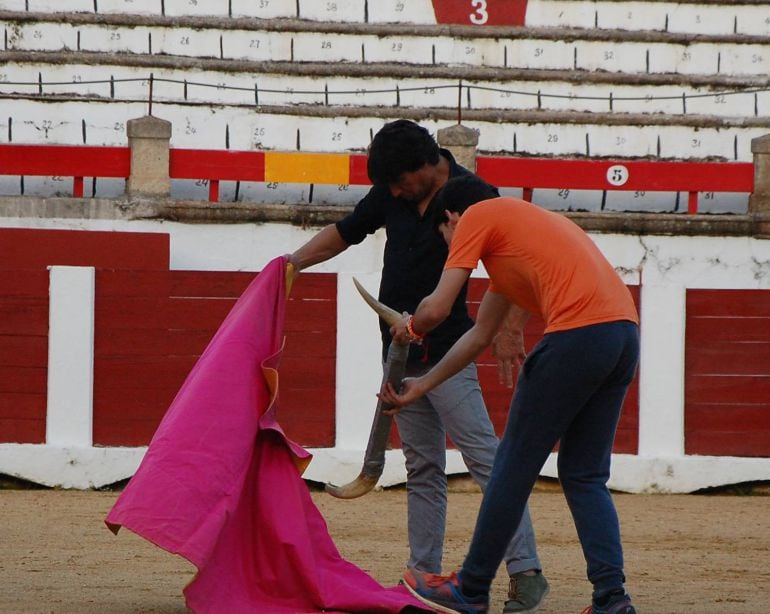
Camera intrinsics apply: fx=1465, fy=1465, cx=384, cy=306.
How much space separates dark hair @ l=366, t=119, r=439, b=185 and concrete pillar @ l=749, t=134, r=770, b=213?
19.5ft

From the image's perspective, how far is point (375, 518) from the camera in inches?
262

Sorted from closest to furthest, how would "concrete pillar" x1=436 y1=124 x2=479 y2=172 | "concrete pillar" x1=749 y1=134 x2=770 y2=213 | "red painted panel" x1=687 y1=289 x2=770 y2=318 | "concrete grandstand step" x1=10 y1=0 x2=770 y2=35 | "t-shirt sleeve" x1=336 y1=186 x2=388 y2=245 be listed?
"t-shirt sleeve" x1=336 y1=186 x2=388 y2=245
"red painted panel" x1=687 y1=289 x2=770 y2=318
"concrete pillar" x1=436 y1=124 x2=479 y2=172
"concrete pillar" x1=749 y1=134 x2=770 y2=213
"concrete grandstand step" x1=10 y1=0 x2=770 y2=35

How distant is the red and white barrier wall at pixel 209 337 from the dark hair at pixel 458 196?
4477 mm

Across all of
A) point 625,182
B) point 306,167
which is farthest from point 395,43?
point 625,182

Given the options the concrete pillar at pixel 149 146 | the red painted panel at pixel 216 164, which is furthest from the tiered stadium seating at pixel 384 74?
the concrete pillar at pixel 149 146

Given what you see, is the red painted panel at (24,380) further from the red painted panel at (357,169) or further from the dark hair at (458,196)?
the dark hair at (458,196)

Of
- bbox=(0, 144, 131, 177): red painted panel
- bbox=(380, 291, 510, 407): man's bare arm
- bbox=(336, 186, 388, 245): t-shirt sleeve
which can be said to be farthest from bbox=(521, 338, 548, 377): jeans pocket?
bbox=(0, 144, 131, 177): red painted panel

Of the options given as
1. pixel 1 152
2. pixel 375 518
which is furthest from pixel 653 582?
pixel 1 152

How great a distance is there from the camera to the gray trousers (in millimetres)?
3605

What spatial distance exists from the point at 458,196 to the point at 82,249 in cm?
486

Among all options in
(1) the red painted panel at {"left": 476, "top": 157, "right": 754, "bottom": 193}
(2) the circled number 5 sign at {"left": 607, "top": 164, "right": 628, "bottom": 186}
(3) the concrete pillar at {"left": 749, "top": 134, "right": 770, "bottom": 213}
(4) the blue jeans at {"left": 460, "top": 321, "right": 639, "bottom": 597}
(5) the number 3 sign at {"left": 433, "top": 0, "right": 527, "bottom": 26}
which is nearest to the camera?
(4) the blue jeans at {"left": 460, "top": 321, "right": 639, "bottom": 597}

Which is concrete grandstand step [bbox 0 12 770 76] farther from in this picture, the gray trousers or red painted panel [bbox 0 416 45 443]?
the gray trousers

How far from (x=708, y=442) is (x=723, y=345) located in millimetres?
547

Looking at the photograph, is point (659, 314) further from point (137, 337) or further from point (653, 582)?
point (653, 582)
